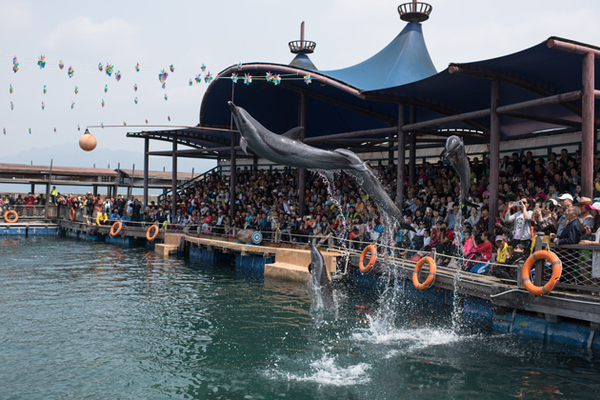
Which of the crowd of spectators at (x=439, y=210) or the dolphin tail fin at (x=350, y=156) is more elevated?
the dolphin tail fin at (x=350, y=156)

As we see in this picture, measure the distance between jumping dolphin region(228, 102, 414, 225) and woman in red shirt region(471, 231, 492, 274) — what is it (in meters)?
4.03

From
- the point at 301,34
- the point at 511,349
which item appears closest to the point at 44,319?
the point at 511,349

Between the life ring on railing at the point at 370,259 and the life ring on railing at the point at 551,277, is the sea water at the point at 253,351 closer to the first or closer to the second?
the life ring on railing at the point at 370,259

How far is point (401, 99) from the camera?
15.0 meters

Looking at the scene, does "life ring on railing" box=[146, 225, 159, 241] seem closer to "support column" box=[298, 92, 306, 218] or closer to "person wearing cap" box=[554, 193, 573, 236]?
"support column" box=[298, 92, 306, 218]

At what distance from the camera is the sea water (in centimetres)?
686

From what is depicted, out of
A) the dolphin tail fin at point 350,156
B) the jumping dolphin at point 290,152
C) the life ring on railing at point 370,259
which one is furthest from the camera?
the life ring on railing at point 370,259

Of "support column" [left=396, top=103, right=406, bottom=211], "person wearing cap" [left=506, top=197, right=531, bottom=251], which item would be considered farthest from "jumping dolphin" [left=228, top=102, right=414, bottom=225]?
"support column" [left=396, top=103, right=406, bottom=211]

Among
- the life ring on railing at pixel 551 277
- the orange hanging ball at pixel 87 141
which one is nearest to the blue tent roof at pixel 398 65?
the orange hanging ball at pixel 87 141

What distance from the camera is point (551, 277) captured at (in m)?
7.82

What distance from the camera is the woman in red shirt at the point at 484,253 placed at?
10.3 metres

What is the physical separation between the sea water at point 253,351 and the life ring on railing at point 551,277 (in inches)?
41.5

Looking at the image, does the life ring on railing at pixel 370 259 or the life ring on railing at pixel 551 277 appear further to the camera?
the life ring on railing at pixel 370 259

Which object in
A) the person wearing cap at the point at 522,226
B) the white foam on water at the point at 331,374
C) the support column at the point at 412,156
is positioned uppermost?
the support column at the point at 412,156
